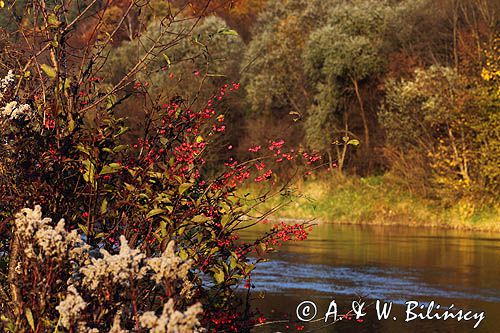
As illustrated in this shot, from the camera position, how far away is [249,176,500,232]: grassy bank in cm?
3856

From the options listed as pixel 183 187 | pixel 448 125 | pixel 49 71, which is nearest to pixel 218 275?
pixel 183 187

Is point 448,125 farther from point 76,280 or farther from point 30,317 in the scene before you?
point 30,317

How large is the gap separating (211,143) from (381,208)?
1291 inches

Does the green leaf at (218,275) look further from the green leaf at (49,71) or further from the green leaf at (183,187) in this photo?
the green leaf at (49,71)

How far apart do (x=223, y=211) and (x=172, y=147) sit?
28.0 inches

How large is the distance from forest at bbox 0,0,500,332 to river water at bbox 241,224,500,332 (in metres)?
1.08

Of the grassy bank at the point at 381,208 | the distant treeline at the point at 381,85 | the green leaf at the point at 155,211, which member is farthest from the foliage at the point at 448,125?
the green leaf at the point at 155,211

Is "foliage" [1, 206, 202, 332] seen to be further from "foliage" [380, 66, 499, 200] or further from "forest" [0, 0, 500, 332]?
"foliage" [380, 66, 499, 200]

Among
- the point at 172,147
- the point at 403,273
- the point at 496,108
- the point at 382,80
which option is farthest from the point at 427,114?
the point at 172,147

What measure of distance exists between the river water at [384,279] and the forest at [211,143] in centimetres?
108

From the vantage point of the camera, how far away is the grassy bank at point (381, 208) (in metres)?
38.6

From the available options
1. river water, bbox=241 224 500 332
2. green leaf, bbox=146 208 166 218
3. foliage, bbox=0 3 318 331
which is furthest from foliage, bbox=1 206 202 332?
river water, bbox=241 224 500 332

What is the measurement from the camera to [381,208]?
41.7m

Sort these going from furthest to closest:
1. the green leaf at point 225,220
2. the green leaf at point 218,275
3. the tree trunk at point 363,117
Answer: the tree trunk at point 363,117, the green leaf at point 225,220, the green leaf at point 218,275
